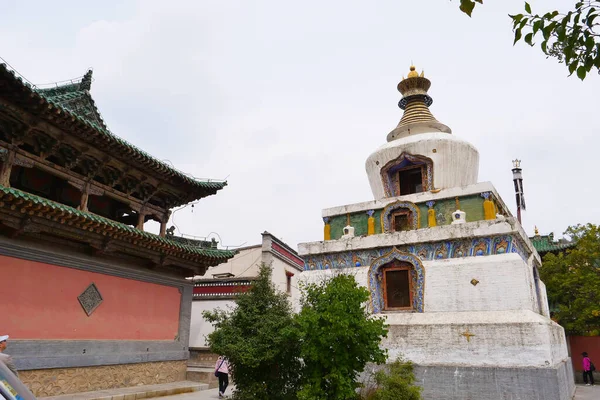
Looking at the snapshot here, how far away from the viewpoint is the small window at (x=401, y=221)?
13453mm

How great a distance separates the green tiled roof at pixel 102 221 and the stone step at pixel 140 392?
13.5 ft

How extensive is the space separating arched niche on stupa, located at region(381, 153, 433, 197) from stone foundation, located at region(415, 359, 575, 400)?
5.68m

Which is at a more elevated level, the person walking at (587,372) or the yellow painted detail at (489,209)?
the yellow painted detail at (489,209)

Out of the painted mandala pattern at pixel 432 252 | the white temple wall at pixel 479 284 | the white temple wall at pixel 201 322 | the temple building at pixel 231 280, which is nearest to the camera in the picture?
the white temple wall at pixel 479 284

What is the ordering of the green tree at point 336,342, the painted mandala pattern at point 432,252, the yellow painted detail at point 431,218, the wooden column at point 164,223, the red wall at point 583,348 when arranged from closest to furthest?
the green tree at point 336,342 < the painted mandala pattern at point 432,252 < the yellow painted detail at point 431,218 < the wooden column at point 164,223 < the red wall at point 583,348

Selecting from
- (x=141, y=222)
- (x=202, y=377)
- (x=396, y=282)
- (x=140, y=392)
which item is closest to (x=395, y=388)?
(x=396, y=282)

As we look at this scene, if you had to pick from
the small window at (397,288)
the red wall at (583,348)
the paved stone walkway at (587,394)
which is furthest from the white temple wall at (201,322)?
the red wall at (583,348)

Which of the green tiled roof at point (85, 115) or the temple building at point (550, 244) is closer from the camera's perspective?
the green tiled roof at point (85, 115)

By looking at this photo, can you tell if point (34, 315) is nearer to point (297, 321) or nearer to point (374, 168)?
point (297, 321)

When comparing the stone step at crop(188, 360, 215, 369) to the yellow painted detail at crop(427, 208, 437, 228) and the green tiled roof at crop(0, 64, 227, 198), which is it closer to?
the green tiled roof at crop(0, 64, 227, 198)

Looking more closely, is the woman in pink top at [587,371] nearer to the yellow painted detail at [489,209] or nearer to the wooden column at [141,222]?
the yellow painted detail at [489,209]

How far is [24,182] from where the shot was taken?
12.3m

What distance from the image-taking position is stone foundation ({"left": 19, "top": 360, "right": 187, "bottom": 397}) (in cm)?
1027

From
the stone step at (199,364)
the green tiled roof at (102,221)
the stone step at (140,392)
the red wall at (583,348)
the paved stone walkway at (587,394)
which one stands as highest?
the green tiled roof at (102,221)
